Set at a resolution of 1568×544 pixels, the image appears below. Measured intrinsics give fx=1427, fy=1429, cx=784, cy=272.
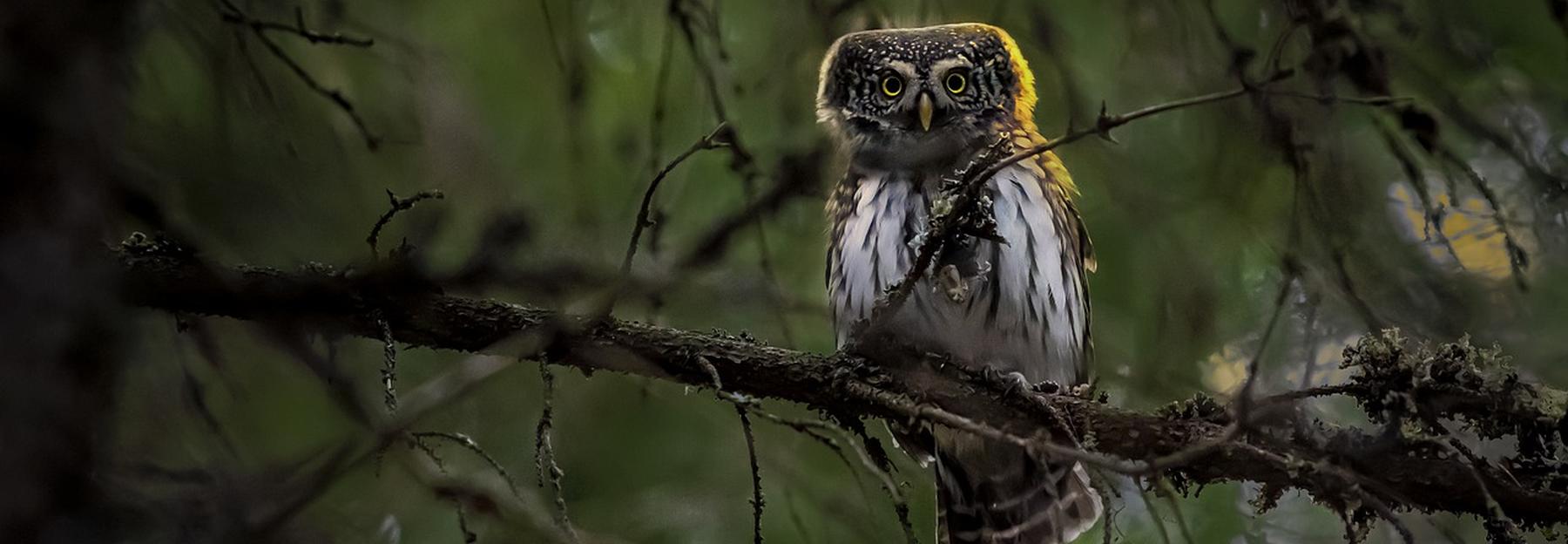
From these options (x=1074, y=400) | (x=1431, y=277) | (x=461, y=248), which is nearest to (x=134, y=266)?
(x=461, y=248)

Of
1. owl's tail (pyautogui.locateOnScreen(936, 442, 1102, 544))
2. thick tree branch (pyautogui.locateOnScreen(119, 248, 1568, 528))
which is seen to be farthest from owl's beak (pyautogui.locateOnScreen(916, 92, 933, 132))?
thick tree branch (pyautogui.locateOnScreen(119, 248, 1568, 528))

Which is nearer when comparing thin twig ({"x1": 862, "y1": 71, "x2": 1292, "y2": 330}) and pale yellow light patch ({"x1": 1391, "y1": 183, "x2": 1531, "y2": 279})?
thin twig ({"x1": 862, "y1": 71, "x2": 1292, "y2": 330})

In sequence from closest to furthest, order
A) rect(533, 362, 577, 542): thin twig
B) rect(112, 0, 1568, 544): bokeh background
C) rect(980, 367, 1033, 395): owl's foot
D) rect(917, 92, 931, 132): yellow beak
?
1. rect(533, 362, 577, 542): thin twig
2. rect(980, 367, 1033, 395): owl's foot
3. rect(112, 0, 1568, 544): bokeh background
4. rect(917, 92, 931, 132): yellow beak

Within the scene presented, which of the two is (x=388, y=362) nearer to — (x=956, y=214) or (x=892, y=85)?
(x=956, y=214)

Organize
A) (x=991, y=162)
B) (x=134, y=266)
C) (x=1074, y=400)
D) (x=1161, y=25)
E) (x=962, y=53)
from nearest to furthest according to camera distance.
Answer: (x=991, y=162) → (x=134, y=266) → (x=1074, y=400) → (x=1161, y=25) → (x=962, y=53)

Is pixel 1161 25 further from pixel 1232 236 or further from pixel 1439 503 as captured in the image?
pixel 1439 503

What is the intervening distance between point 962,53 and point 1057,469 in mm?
1046

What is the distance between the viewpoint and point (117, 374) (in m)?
1.34

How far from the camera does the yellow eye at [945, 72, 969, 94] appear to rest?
3.54 m

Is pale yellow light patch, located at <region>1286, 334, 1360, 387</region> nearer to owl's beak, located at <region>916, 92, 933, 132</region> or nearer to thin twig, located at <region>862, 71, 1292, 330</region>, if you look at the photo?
owl's beak, located at <region>916, 92, 933, 132</region>

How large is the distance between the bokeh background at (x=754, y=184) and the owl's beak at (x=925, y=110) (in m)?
0.20

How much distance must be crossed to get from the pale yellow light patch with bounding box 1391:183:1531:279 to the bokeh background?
2cm

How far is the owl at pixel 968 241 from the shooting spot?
10.4ft

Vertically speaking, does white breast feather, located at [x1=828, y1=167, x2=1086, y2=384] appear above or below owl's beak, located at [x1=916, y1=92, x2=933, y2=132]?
below
